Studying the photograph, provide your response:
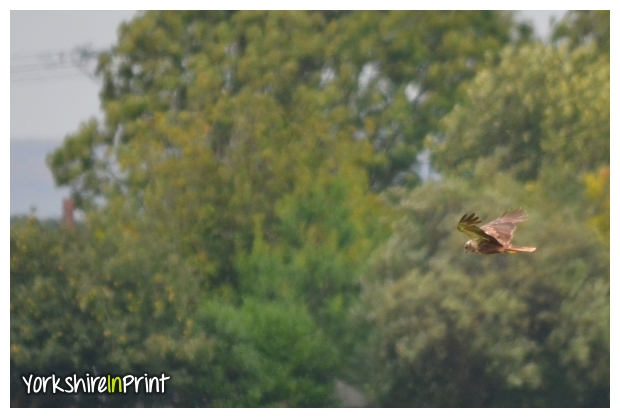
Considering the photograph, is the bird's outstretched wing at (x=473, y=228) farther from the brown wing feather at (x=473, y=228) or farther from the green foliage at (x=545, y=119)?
the green foliage at (x=545, y=119)

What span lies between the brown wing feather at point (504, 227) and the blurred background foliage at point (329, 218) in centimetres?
1173

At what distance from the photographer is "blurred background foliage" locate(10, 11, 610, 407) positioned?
62.7 ft

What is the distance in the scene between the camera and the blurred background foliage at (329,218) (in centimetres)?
1912

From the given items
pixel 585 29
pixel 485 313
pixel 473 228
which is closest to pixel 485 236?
pixel 473 228

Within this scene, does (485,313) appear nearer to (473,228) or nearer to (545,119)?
(545,119)

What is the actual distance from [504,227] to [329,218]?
1461 centimetres

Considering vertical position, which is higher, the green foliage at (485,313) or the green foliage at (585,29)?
the green foliage at (585,29)

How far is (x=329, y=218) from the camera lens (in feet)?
70.0

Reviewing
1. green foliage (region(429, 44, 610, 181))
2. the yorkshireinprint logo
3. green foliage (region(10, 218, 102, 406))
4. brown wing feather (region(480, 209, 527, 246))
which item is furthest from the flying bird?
green foliage (region(429, 44, 610, 181))

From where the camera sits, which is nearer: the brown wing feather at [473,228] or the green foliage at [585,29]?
the brown wing feather at [473,228]

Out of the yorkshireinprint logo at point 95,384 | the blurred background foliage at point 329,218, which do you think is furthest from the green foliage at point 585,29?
the yorkshireinprint logo at point 95,384

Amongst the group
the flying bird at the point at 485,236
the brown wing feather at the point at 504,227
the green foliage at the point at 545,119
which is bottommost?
the flying bird at the point at 485,236

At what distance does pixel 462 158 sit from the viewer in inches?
852
